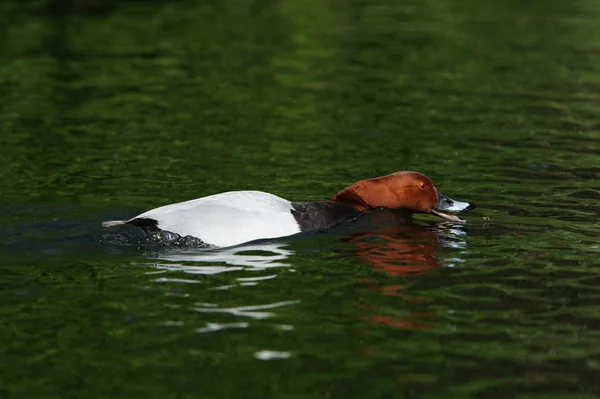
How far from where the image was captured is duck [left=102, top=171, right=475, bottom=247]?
9562 mm

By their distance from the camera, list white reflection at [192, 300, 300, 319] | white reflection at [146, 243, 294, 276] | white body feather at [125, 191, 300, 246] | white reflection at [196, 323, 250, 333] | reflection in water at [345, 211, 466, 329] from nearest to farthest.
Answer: white reflection at [196, 323, 250, 333]
white reflection at [192, 300, 300, 319]
reflection in water at [345, 211, 466, 329]
white reflection at [146, 243, 294, 276]
white body feather at [125, 191, 300, 246]

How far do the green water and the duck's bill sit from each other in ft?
0.57

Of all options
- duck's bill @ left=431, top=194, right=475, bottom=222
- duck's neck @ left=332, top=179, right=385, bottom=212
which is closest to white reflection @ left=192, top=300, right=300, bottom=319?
duck's neck @ left=332, top=179, right=385, bottom=212

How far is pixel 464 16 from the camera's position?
81.1ft

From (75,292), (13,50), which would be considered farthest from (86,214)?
(13,50)

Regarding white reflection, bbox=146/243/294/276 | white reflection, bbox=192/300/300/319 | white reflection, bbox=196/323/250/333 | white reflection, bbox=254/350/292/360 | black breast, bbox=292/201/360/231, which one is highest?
black breast, bbox=292/201/360/231

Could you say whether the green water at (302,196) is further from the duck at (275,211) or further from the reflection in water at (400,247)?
the duck at (275,211)

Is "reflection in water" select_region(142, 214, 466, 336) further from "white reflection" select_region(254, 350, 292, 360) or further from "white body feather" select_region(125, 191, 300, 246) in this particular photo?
"white body feather" select_region(125, 191, 300, 246)

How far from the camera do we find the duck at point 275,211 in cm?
956

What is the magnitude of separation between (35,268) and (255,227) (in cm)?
193

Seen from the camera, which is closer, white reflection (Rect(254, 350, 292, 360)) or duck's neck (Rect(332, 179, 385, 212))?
white reflection (Rect(254, 350, 292, 360))

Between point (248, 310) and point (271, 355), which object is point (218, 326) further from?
point (271, 355)

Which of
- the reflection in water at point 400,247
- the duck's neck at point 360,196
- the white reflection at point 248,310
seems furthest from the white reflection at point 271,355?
the duck's neck at point 360,196

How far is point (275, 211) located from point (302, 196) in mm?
1911
